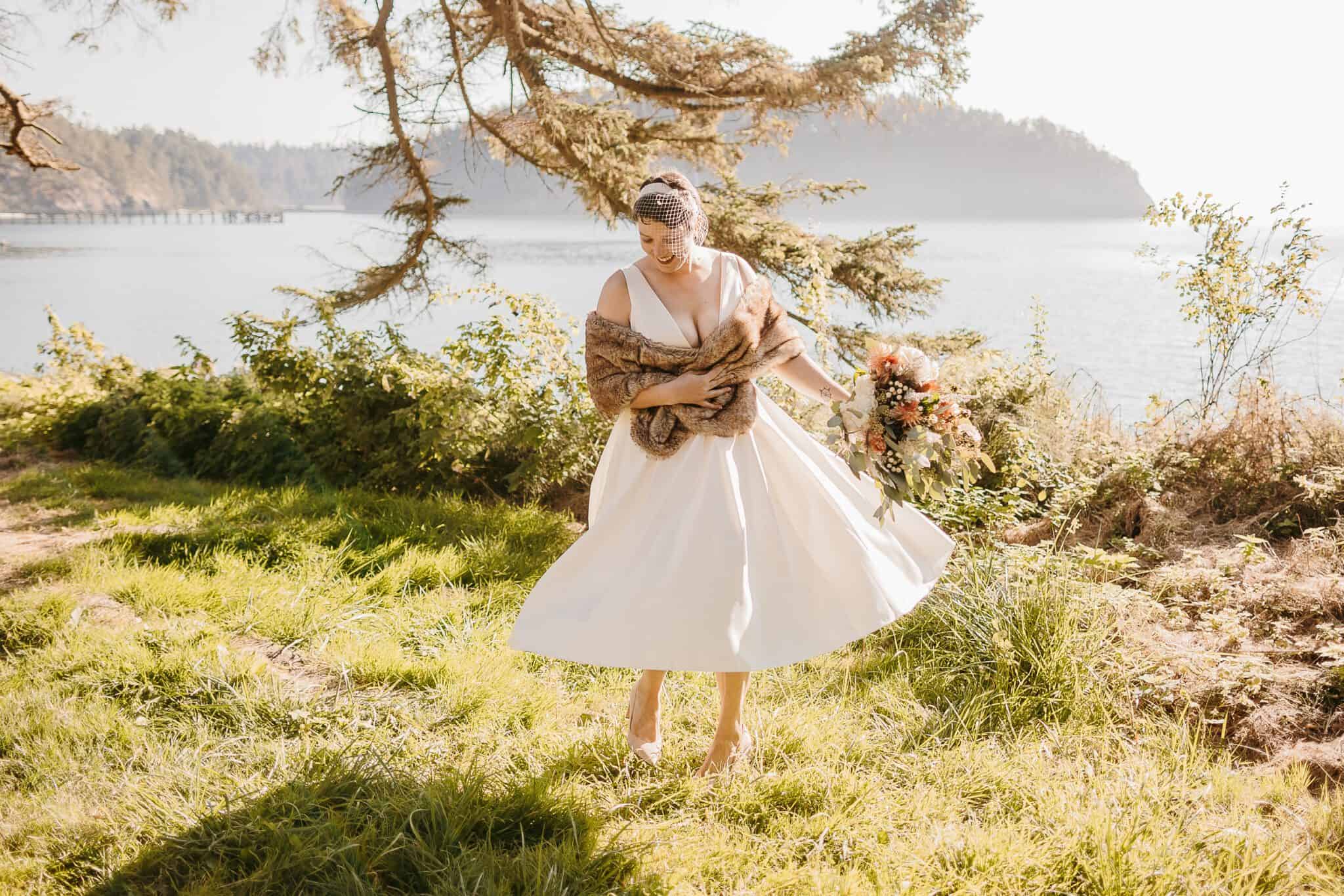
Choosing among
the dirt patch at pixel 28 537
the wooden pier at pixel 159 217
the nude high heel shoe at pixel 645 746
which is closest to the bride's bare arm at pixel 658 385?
the nude high heel shoe at pixel 645 746

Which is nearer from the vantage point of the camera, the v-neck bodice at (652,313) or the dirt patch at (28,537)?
the v-neck bodice at (652,313)

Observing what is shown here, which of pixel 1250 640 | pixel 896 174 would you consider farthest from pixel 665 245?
pixel 896 174

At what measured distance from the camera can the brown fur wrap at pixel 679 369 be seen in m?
2.84

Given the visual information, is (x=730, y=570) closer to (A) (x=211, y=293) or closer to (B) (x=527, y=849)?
(B) (x=527, y=849)

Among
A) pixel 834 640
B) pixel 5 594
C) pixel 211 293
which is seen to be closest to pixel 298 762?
pixel 834 640

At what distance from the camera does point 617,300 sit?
115 inches

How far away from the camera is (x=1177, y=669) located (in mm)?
3543

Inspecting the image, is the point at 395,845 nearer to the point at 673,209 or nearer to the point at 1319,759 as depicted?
the point at 673,209

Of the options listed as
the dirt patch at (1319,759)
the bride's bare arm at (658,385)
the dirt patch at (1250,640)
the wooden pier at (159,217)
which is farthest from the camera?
the wooden pier at (159,217)

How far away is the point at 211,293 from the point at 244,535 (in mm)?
30229

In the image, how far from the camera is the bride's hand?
281 cm

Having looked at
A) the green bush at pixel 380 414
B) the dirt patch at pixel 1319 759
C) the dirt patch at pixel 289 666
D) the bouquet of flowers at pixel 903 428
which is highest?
the bouquet of flowers at pixel 903 428

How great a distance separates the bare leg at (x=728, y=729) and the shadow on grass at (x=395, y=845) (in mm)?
435

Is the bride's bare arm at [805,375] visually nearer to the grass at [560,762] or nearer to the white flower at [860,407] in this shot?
the white flower at [860,407]
